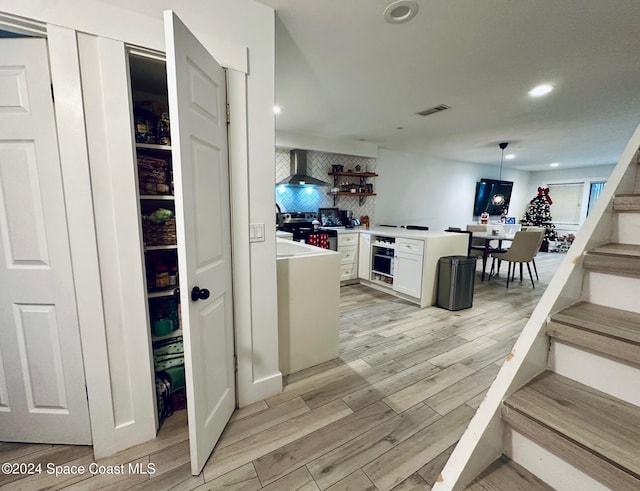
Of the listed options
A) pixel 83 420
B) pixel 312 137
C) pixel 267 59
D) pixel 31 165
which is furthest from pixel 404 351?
pixel 312 137

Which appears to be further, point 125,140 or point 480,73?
point 480,73

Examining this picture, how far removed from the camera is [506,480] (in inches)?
33.7

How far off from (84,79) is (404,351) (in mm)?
2802

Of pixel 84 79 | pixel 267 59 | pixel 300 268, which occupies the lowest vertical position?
pixel 300 268

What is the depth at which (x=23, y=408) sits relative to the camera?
1.38 metres

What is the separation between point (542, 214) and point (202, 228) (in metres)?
9.30

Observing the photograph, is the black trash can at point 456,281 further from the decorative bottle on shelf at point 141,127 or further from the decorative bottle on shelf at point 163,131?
the decorative bottle on shelf at point 141,127

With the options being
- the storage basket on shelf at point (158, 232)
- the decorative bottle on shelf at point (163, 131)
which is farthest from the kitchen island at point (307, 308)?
the decorative bottle on shelf at point (163, 131)

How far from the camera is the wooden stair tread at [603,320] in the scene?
887 mm

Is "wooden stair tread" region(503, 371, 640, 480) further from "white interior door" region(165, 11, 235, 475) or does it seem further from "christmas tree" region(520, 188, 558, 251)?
"christmas tree" region(520, 188, 558, 251)

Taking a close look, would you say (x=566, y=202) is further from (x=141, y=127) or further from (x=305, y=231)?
(x=141, y=127)

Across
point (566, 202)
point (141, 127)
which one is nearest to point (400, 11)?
point (141, 127)

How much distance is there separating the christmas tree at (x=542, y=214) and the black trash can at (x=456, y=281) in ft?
19.7

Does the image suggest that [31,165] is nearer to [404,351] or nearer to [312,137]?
[404,351]
